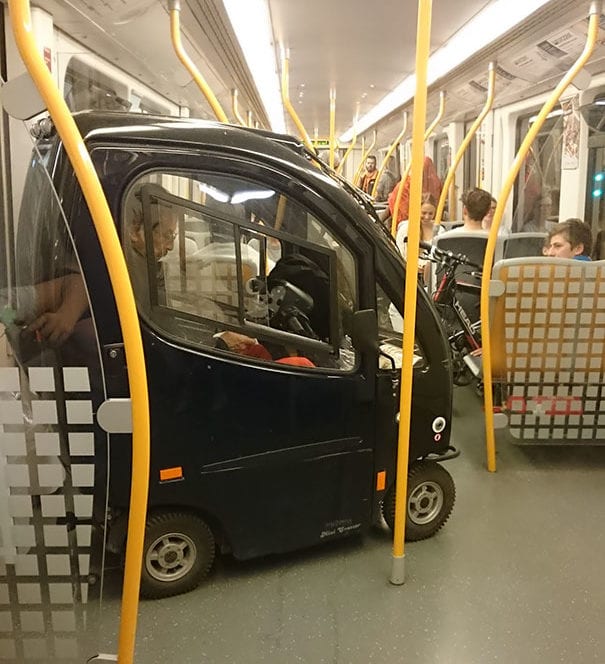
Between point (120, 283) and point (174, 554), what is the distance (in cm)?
122

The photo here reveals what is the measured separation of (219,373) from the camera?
6.32ft

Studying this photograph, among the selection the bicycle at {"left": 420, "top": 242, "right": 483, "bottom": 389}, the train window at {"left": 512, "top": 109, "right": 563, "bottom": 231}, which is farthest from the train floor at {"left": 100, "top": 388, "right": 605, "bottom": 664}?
the train window at {"left": 512, "top": 109, "right": 563, "bottom": 231}

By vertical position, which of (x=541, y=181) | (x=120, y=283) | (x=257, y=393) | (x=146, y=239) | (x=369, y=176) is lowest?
(x=257, y=393)

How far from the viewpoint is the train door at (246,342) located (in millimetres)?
1837

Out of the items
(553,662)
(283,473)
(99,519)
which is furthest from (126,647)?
(553,662)

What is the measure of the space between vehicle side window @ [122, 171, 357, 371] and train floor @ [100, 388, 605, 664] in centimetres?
84

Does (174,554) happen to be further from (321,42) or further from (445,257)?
(321,42)

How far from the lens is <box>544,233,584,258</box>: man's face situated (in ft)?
11.8

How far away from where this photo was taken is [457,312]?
422cm

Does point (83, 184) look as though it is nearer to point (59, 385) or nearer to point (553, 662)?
point (59, 385)

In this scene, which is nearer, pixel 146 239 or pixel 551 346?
pixel 146 239

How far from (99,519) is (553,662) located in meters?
1.47

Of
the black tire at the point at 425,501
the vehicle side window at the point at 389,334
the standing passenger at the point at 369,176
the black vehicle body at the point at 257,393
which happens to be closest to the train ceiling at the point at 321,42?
the black vehicle body at the point at 257,393

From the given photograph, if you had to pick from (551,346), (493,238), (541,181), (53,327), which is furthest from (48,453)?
(541,181)
